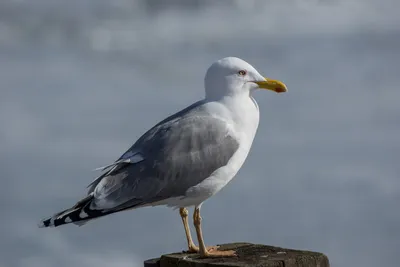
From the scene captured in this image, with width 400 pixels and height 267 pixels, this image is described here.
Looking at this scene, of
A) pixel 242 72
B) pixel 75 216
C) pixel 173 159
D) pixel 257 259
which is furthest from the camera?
pixel 242 72

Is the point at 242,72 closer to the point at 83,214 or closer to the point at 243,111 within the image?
the point at 243,111

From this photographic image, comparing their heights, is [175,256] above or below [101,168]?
below

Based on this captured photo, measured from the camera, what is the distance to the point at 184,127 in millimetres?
8281

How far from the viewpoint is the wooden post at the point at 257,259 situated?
6.26m

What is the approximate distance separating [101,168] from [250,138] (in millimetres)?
1965

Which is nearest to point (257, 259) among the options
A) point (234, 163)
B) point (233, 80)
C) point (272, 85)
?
point (234, 163)

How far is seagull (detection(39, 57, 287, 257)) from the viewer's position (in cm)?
821

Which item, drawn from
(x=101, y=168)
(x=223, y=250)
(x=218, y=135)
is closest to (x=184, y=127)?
(x=218, y=135)

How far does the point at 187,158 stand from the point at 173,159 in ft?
0.56

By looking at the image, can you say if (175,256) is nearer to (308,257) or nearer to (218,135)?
(308,257)

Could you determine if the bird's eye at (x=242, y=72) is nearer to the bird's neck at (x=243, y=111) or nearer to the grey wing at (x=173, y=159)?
the bird's neck at (x=243, y=111)

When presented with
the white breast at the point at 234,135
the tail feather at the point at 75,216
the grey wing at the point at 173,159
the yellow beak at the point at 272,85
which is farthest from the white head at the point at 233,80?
the tail feather at the point at 75,216

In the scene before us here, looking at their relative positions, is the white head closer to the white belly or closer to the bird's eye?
the bird's eye

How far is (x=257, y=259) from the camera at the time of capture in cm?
657
